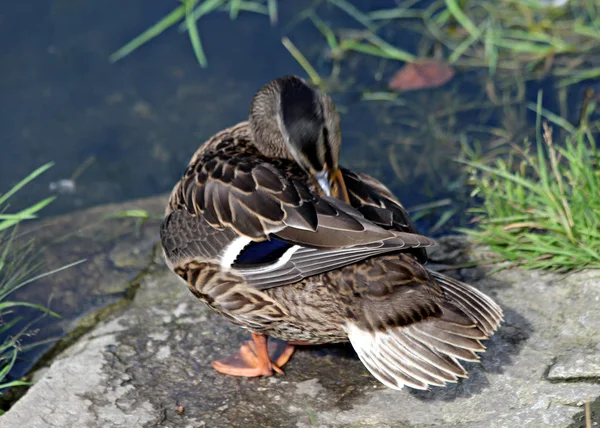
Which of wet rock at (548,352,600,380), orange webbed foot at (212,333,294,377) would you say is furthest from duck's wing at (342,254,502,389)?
orange webbed foot at (212,333,294,377)

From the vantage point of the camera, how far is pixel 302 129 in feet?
11.7

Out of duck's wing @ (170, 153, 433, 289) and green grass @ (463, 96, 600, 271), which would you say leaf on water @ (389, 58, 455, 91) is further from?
duck's wing @ (170, 153, 433, 289)

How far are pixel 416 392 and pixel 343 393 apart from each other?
0.96 ft

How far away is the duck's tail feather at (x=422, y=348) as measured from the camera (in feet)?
9.77

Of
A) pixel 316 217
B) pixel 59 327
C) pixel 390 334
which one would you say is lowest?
pixel 59 327

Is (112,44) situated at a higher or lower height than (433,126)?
higher

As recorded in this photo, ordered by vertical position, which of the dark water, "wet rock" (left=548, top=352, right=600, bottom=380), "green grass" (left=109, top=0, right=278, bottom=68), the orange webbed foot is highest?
"green grass" (left=109, top=0, right=278, bottom=68)

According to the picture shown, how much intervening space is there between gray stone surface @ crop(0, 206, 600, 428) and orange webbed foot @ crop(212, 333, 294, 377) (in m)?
0.03

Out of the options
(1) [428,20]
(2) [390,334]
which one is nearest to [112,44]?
(1) [428,20]

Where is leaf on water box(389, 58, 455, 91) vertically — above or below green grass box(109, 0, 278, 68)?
below

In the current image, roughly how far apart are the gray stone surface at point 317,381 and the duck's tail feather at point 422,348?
0.21 metres

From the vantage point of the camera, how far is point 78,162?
5.40 m

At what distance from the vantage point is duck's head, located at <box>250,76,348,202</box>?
3.45 m

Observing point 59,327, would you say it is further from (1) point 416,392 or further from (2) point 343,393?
(1) point 416,392
